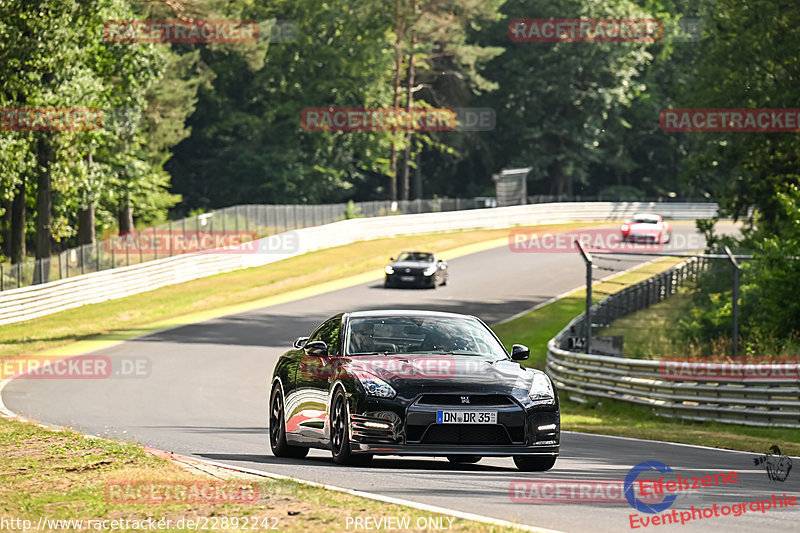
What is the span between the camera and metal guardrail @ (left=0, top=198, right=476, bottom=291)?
40.2 meters

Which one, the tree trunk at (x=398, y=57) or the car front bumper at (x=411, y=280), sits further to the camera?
the tree trunk at (x=398, y=57)

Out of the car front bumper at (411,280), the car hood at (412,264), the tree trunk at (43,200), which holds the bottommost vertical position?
the car front bumper at (411,280)

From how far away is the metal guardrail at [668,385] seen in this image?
19.8m

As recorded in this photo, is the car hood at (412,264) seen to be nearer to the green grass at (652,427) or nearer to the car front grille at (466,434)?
the green grass at (652,427)

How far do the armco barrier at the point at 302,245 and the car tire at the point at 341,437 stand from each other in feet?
91.9

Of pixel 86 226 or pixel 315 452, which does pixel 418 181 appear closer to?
pixel 86 226

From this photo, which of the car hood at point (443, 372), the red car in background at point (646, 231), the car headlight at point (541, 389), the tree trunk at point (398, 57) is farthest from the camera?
the tree trunk at point (398, 57)

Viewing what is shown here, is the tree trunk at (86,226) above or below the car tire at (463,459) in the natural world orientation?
above

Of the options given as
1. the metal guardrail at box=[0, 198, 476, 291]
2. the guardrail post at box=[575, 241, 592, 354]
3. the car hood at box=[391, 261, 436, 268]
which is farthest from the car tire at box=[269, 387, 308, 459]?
the car hood at box=[391, 261, 436, 268]

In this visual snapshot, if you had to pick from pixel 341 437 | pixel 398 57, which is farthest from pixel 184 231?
pixel 341 437

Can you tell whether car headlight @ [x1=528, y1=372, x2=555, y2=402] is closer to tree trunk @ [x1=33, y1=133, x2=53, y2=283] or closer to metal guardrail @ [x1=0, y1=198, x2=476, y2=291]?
metal guardrail @ [x1=0, y1=198, x2=476, y2=291]

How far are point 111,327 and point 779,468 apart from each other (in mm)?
27593

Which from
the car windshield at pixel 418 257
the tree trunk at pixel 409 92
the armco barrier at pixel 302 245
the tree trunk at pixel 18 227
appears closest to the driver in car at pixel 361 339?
the armco barrier at pixel 302 245

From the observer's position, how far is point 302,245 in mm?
56906
